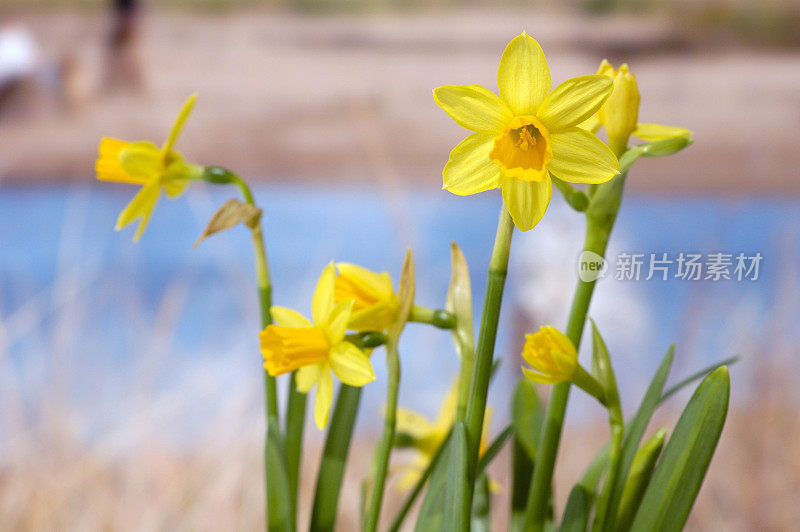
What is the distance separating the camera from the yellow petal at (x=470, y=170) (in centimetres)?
42

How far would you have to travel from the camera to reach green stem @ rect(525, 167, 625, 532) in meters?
0.49

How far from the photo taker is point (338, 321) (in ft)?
1.68

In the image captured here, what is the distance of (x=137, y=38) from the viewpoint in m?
1.67

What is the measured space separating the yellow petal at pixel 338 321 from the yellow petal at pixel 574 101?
0.65ft

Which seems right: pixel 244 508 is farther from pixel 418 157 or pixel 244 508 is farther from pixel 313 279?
pixel 418 157

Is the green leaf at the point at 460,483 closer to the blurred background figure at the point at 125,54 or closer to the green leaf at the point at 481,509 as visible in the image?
the green leaf at the point at 481,509

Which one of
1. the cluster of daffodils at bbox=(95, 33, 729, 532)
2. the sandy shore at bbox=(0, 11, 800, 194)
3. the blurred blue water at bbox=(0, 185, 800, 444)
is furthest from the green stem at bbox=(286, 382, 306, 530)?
the sandy shore at bbox=(0, 11, 800, 194)

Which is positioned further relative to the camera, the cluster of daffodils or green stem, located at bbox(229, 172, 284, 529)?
green stem, located at bbox(229, 172, 284, 529)

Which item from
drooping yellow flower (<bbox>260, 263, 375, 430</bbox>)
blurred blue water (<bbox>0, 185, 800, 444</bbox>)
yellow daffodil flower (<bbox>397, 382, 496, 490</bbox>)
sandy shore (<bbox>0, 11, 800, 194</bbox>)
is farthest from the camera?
sandy shore (<bbox>0, 11, 800, 194</bbox>)

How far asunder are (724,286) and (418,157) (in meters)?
0.77

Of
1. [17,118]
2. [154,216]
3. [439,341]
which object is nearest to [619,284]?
[439,341]

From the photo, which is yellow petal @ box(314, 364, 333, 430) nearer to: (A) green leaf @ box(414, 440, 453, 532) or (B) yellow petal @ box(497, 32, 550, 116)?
(A) green leaf @ box(414, 440, 453, 532)

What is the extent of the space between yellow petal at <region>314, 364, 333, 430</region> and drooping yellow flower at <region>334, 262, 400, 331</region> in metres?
0.05

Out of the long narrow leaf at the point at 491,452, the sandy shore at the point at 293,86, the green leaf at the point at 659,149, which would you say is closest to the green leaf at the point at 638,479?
the long narrow leaf at the point at 491,452
